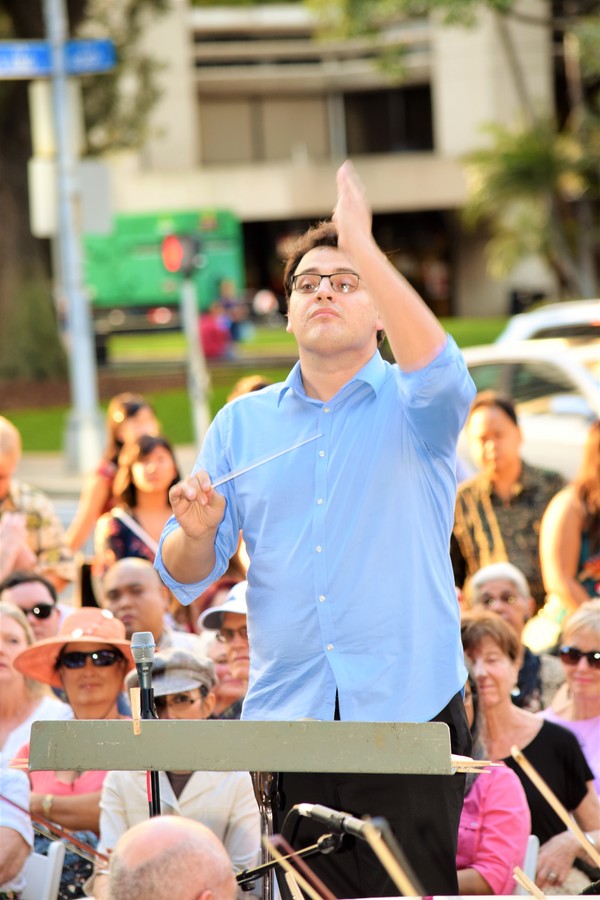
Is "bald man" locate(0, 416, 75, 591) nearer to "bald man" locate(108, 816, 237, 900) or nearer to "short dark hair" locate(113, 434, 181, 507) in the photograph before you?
"short dark hair" locate(113, 434, 181, 507)

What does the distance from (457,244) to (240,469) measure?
167 ft

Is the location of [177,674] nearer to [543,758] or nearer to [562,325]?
[543,758]

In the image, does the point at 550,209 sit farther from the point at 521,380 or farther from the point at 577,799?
the point at 577,799

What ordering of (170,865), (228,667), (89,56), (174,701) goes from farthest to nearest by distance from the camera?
(89,56)
(228,667)
(174,701)
(170,865)

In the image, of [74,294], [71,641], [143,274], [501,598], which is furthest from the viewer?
[143,274]

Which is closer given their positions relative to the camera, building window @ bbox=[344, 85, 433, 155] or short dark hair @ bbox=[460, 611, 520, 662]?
short dark hair @ bbox=[460, 611, 520, 662]

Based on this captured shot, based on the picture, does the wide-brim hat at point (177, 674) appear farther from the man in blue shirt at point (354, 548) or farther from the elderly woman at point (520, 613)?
the man in blue shirt at point (354, 548)

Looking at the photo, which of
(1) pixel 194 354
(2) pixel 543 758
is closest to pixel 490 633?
(2) pixel 543 758

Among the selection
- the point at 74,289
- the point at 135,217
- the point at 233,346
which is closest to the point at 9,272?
the point at 233,346

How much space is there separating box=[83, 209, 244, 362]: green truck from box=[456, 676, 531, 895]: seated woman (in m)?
36.5

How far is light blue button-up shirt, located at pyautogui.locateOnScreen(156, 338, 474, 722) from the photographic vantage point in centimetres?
338

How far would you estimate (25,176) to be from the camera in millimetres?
26891

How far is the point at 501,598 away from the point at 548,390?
5.25 m

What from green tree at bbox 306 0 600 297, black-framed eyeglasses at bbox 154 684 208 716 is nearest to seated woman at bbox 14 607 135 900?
black-framed eyeglasses at bbox 154 684 208 716
